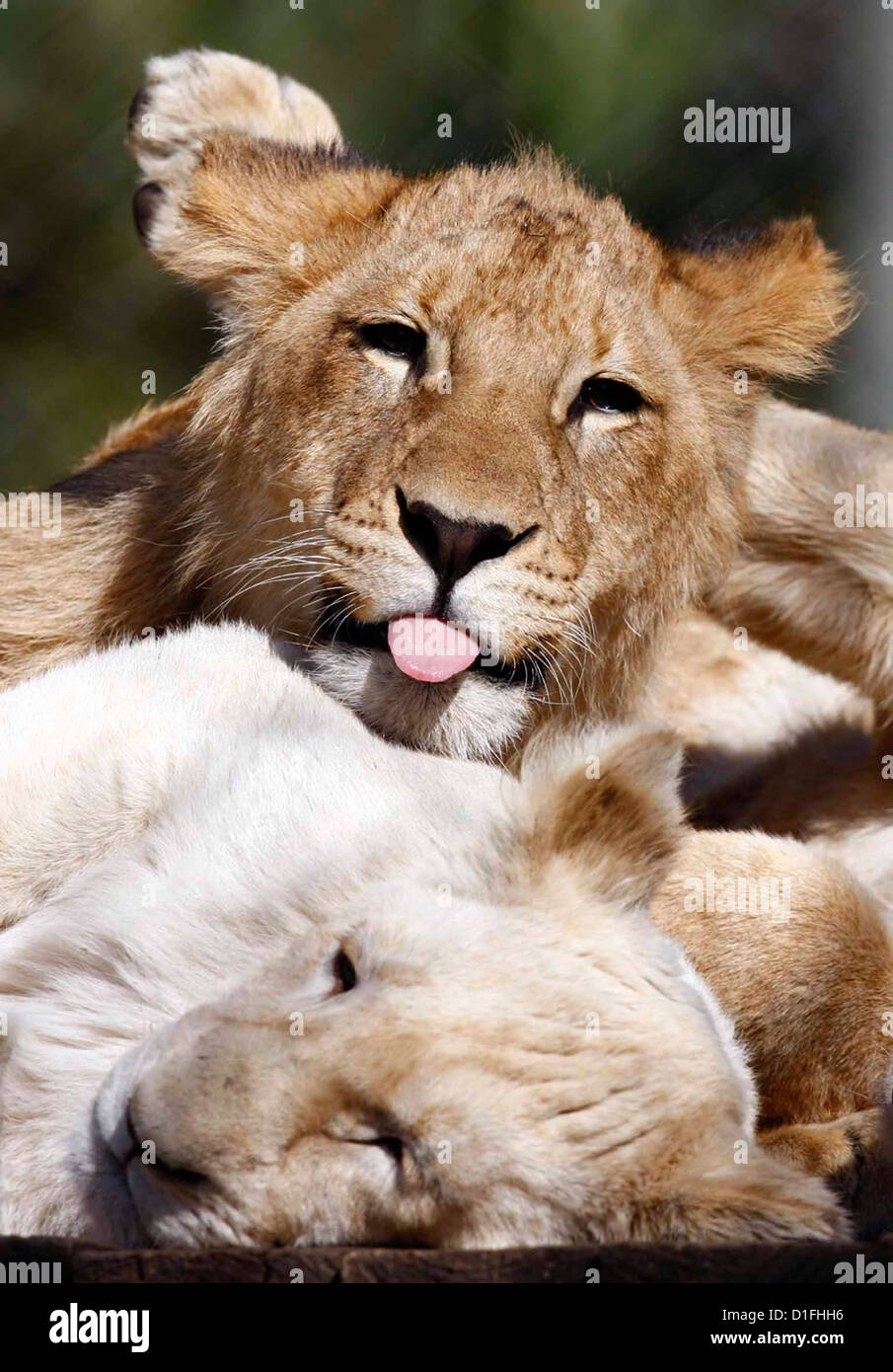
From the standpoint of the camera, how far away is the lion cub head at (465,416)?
6.58 feet

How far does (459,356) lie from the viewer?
85.0 inches

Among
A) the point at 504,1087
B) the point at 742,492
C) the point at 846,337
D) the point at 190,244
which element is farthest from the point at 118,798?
the point at 846,337

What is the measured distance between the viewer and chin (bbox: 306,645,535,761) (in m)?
2.02

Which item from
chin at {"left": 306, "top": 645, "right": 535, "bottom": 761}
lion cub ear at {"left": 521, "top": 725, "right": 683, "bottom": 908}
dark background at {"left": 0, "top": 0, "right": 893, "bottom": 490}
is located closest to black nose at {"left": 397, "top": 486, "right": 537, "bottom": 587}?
chin at {"left": 306, "top": 645, "right": 535, "bottom": 761}

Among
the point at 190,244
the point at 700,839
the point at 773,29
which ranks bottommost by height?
the point at 700,839

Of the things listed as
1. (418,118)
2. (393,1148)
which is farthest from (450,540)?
(418,118)

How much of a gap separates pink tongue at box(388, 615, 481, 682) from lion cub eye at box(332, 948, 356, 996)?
0.49 metres

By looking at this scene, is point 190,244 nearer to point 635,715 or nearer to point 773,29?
point 635,715

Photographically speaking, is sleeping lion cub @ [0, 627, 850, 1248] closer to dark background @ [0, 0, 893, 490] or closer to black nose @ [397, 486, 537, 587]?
black nose @ [397, 486, 537, 587]

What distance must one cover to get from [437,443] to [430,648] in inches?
9.7

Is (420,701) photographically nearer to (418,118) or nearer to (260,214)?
(260,214)

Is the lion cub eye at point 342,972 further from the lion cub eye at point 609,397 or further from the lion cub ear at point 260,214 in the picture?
the lion cub ear at point 260,214

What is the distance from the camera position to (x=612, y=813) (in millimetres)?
1730

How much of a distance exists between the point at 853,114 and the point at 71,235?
108 inches
